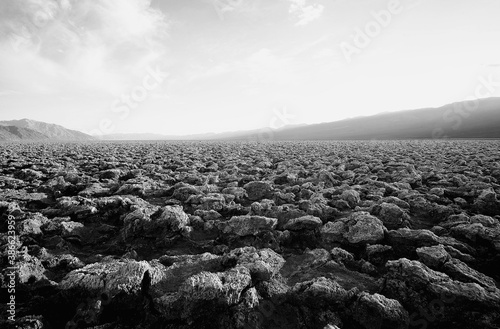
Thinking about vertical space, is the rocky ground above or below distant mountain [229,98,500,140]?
above

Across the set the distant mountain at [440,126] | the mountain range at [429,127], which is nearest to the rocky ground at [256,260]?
the distant mountain at [440,126]

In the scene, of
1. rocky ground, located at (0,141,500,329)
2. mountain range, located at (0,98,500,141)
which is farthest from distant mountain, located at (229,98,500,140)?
rocky ground, located at (0,141,500,329)

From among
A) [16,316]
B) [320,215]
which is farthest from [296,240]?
[16,316]

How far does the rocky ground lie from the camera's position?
2.22 m

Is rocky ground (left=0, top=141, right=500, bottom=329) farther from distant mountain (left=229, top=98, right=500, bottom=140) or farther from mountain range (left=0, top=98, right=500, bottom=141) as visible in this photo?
mountain range (left=0, top=98, right=500, bottom=141)

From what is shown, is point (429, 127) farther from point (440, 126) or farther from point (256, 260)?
point (256, 260)

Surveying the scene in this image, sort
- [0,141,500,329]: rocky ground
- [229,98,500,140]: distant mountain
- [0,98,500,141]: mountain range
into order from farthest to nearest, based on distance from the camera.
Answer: [0,98,500,141]: mountain range, [229,98,500,140]: distant mountain, [0,141,500,329]: rocky ground

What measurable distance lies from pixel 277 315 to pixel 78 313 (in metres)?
1.75

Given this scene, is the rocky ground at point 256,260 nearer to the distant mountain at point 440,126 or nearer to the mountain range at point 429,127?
the distant mountain at point 440,126

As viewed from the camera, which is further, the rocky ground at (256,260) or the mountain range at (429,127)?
the mountain range at (429,127)

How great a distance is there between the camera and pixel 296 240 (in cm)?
368

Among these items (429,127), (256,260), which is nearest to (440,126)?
(429,127)

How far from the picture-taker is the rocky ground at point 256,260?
2.22 metres

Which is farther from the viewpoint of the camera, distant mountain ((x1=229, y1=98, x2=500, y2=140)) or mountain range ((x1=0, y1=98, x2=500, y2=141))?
mountain range ((x1=0, y1=98, x2=500, y2=141))
